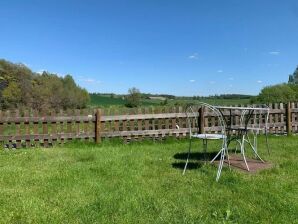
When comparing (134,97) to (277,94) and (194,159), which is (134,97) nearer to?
(277,94)

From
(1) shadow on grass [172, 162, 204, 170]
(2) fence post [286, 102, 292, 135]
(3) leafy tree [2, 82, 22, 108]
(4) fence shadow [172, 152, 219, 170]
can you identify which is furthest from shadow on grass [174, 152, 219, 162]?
(3) leafy tree [2, 82, 22, 108]

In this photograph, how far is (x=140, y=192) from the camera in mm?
5469

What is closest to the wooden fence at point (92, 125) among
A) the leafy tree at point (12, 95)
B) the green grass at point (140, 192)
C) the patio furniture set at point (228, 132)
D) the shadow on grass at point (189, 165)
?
the patio furniture set at point (228, 132)

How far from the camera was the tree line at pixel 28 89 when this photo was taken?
23531 millimetres

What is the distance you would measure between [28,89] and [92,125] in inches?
601

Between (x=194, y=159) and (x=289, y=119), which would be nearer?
(x=194, y=159)

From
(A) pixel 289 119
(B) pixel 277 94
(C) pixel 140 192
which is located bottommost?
(C) pixel 140 192

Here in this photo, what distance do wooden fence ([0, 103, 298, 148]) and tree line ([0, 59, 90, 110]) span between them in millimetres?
11439

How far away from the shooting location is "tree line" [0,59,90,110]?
77.2 ft

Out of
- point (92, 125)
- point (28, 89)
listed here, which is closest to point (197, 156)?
point (92, 125)

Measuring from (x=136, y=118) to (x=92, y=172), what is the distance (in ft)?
16.7

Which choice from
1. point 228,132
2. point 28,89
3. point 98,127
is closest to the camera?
point 228,132

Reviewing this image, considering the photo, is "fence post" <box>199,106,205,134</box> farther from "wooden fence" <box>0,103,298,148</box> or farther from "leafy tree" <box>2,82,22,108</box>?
"leafy tree" <box>2,82,22,108</box>

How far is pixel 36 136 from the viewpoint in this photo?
434 inches
